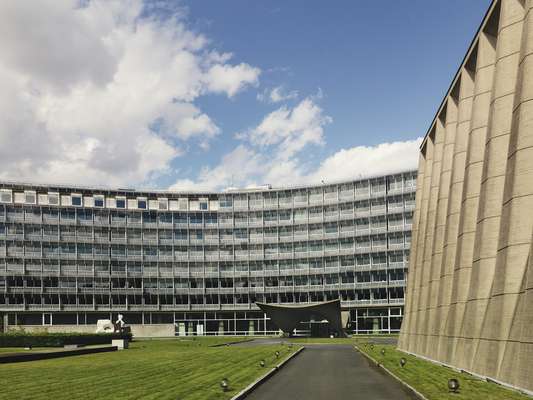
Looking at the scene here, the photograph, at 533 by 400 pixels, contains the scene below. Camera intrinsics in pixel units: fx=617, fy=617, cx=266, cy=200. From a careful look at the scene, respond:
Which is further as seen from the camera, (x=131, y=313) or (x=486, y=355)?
(x=131, y=313)

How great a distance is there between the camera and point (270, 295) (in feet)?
358

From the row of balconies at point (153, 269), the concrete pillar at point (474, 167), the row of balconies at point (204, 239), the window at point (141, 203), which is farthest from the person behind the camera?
the window at point (141, 203)

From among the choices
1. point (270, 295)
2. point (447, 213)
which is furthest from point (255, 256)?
point (447, 213)

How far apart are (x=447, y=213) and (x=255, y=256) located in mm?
73980

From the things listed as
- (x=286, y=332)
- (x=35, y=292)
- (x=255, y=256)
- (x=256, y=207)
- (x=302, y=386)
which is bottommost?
(x=302, y=386)

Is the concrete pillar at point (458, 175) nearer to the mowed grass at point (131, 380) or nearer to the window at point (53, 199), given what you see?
the mowed grass at point (131, 380)

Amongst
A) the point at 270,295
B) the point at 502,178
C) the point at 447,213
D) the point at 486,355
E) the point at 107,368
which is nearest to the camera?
the point at 486,355

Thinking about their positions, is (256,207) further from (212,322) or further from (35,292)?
(35,292)

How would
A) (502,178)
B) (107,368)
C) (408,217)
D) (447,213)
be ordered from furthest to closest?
(408,217)
(447,213)
(107,368)
(502,178)

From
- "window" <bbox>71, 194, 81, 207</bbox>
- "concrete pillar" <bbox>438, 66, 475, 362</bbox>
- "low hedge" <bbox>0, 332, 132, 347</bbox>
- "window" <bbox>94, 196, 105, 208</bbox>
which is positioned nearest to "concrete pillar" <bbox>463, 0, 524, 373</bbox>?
"concrete pillar" <bbox>438, 66, 475, 362</bbox>

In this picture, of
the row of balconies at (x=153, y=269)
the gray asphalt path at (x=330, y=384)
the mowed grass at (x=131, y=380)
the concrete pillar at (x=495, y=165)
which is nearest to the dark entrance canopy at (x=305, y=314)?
the row of balconies at (x=153, y=269)

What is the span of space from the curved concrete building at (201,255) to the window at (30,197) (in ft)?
0.77

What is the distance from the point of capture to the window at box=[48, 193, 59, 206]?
351ft

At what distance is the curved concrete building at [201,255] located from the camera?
102 metres
